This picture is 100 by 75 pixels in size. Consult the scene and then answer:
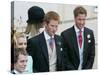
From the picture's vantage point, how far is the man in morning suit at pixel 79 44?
7.88 feet

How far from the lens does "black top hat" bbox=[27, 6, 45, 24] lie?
2.24 meters

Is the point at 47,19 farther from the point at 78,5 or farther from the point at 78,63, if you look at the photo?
the point at 78,63

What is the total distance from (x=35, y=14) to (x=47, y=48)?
366 millimetres

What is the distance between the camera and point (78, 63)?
2432 mm

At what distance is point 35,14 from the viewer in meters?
2.26

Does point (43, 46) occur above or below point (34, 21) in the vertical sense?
below

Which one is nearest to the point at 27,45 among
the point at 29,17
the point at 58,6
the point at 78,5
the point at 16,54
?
the point at 16,54

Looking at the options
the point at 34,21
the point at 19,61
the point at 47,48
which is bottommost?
the point at 19,61

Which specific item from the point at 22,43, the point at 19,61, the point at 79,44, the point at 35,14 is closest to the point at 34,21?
the point at 35,14

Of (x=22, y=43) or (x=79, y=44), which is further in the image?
(x=79, y=44)

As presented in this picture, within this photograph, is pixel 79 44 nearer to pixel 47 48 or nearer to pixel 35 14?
pixel 47 48

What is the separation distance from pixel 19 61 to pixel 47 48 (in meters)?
0.31

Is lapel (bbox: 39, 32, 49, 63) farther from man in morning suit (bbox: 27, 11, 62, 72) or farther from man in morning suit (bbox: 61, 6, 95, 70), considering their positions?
man in morning suit (bbox: 61, 6, 95, 70)

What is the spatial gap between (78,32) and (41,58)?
50 cm
